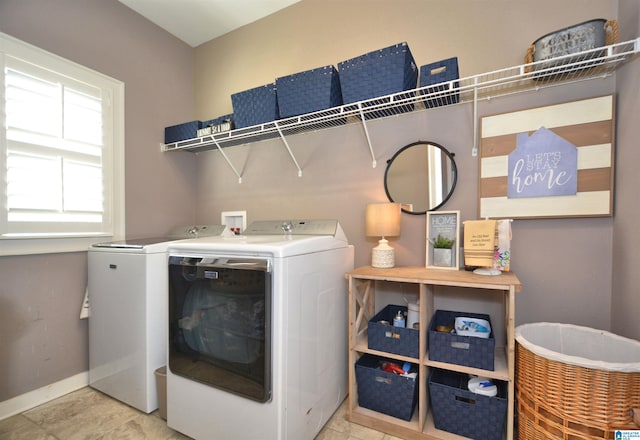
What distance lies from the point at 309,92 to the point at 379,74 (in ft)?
1.47

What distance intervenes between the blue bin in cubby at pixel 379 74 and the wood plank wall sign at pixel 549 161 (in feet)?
1.75

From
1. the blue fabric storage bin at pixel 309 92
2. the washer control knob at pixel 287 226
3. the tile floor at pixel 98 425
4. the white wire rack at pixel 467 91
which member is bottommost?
the tile floor at pixel 98 425

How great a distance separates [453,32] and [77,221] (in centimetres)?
275

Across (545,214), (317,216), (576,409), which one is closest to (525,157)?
(545,214)

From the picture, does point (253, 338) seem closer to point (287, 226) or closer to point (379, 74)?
point (287, 226)

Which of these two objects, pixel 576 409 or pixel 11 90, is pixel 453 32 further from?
pixel 11 90

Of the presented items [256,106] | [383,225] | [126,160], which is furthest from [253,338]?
[126,160]

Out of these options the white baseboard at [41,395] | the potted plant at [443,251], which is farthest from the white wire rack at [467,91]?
the white baseboard at [41,395]

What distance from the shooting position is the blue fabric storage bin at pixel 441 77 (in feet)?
4.90

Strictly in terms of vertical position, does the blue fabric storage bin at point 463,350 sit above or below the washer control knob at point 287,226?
below

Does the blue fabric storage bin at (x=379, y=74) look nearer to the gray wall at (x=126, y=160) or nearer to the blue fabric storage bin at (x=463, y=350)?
the blue fabric storage bin at (x=463, y=350)

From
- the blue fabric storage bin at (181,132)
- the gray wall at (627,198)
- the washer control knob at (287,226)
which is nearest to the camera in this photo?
the gray wall at (627,198)

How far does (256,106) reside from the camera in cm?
201

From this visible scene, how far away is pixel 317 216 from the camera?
2125mm
